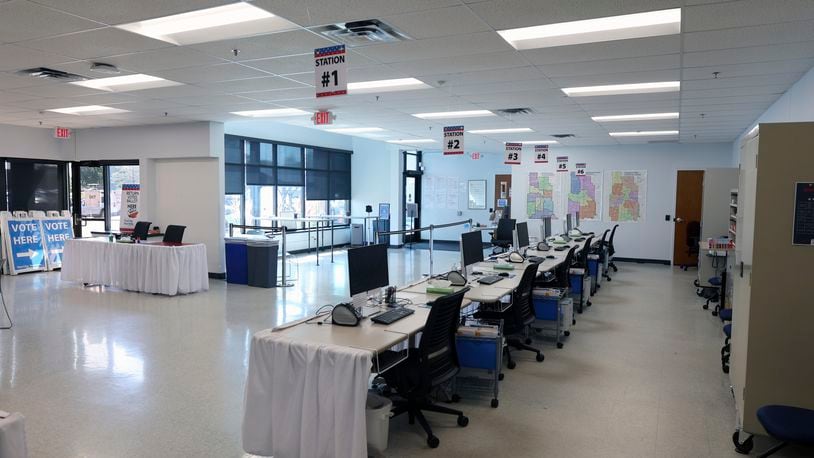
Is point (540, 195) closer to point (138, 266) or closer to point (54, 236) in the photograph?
point (138, 266)

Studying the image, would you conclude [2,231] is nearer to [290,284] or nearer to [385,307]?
[290,284]

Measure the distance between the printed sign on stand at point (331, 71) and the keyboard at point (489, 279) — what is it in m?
Answer: 2.46

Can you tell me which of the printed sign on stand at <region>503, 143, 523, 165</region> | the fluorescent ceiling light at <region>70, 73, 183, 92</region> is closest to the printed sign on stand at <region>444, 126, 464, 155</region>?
the printed sign on stand at <region>503, 143, 523, 165</region>

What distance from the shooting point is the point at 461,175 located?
17.1m

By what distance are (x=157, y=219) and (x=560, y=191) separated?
9.66 meters

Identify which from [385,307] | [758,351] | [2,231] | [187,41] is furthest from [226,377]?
[2,231]

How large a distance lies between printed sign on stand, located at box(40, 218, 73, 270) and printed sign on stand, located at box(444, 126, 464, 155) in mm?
7900

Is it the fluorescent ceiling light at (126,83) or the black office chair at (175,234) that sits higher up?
the fluorescent ceiling light at (126,83)

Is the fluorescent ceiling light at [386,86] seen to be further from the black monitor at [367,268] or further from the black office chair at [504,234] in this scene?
the black office chair at [504,234]

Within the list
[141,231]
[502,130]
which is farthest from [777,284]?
[141,231]

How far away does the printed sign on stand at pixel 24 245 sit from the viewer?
10086 mm

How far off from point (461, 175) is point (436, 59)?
12.2m

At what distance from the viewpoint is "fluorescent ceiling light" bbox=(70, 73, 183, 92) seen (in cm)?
625

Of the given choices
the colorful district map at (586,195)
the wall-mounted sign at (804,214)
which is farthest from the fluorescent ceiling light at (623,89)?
the colorful district map at (586,195)
